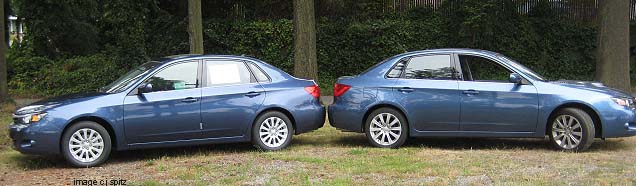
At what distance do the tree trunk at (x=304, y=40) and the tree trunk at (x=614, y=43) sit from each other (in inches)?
234

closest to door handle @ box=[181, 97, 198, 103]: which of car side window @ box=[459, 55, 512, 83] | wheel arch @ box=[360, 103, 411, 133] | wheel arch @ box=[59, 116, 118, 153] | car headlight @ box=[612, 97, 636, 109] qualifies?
wheel arch @ box=[59, 116, 118, 153]

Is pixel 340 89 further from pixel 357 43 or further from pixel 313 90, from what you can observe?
pixel 357 43

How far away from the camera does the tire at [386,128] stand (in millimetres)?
8758

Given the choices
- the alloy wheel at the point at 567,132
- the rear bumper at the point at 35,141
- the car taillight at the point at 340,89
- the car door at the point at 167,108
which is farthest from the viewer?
the car taillight at the point at 340,89

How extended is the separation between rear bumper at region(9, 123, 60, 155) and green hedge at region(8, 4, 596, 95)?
11.9 meters

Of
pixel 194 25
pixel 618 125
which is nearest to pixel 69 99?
pixel 194 25

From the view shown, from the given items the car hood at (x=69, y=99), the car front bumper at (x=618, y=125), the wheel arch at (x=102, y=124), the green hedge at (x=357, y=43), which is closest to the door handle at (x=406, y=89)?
the car front bumper at (x=618, y=125)

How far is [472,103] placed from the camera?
8508 mm

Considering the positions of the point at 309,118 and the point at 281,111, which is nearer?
the point at 281,111

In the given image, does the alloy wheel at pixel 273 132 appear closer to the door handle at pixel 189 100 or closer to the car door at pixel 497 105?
the door handle at pixel 189 100

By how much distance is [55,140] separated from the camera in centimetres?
751

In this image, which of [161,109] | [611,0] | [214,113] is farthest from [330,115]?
[611,0]

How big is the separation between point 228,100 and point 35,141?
238cm

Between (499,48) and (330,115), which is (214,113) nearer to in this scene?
(330,115)
